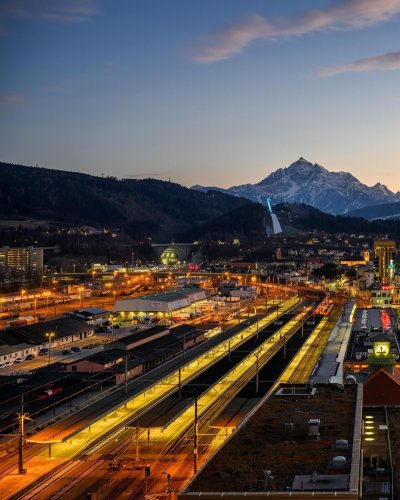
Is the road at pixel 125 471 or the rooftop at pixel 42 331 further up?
the rooftop at pixel 42 331

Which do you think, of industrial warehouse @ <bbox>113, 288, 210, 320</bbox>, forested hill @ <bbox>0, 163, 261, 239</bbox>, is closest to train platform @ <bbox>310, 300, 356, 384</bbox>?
industrial warehouse @ <bbox>113, 288, 210, 320</bbox>

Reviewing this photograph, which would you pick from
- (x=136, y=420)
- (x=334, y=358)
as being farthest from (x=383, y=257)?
(x=136, y=420)

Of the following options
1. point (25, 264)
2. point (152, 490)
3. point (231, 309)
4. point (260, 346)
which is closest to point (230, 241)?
point (25, 264)

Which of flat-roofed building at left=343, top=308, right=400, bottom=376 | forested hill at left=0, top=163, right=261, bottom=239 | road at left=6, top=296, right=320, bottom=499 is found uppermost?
forested hill at left=0, top=163, right=261, bottom=239

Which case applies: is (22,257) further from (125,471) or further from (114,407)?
(125,471)

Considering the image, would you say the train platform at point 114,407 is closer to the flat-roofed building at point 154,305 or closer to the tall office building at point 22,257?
the flat-roofed building at point 154,305

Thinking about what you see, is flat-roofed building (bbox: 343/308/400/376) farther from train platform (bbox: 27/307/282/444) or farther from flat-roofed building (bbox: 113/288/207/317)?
flat-roofed building (bbox: 113/288/207/317)

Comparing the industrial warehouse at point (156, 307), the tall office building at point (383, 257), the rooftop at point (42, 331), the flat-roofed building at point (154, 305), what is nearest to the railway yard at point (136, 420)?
the rooftop at point (42, 331)

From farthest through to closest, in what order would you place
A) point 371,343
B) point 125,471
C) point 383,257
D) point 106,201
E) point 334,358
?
point 106,201
point 383,257
point 334,358
point 371,343
point 125,471
